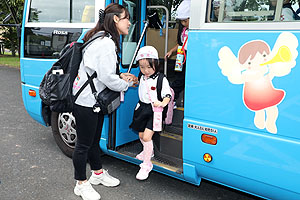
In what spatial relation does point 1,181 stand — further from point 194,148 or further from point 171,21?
point 171,21

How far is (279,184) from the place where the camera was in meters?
2.30

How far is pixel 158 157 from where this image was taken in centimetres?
339

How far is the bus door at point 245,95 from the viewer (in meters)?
2.18

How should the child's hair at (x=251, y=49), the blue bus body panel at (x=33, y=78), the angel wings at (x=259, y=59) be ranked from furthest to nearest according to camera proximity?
the blue bus body panel at (x=33, y=78), the child's hair at (x=251, y=49), the angel wings at (x=259, y=59)

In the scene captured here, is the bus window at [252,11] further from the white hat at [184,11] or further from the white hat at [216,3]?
the white hat at [184,11]

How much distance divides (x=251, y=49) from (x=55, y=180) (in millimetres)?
2593

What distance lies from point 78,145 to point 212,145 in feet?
4.15

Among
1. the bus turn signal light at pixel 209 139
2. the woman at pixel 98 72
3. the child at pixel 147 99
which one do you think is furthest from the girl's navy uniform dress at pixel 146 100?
the bus turn signal light at pixel 209 139

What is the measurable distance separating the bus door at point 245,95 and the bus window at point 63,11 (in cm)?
148

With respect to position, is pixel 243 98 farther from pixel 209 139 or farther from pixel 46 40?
pixel 46 40

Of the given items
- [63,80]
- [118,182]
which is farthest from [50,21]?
[118,182]


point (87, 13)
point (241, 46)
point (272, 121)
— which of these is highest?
point (87, 13)

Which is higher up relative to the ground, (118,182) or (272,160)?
(272,160)

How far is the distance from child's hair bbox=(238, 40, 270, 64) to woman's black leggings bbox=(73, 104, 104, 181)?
1.37 meters
